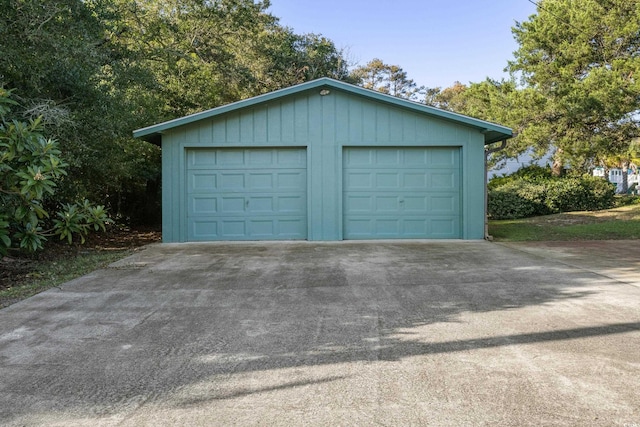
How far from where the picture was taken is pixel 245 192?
1063 centimetres

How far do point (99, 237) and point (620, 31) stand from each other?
17458 millimetres

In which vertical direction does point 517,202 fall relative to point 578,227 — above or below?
above

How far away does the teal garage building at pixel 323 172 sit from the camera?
34.4 ft

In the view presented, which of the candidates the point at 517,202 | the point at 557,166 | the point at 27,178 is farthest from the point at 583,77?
the point at 27,178

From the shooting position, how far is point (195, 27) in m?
16.8

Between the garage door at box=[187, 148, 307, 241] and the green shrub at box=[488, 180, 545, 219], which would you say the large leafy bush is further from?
the garage door at box=[187, 148, 307, 241]

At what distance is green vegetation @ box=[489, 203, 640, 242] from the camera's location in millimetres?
11078

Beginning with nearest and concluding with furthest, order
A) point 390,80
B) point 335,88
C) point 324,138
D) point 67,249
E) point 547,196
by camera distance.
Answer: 1. point 67,249
2. point 335,88
3. point 324,138
4. point 547,196
5. point 390,80

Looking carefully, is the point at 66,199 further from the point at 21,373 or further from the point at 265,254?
the point at 21,373

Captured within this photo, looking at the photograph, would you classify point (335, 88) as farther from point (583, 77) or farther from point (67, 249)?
point (583, 77)

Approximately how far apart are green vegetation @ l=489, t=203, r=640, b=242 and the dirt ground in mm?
8849

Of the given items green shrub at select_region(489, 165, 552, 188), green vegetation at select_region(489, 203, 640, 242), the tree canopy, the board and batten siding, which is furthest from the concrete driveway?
green shrub at select_region(489, 165, 552, 188)

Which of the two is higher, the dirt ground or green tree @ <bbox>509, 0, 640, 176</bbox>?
green tree @ <bbox>509, 0, 640, 176</bbox>

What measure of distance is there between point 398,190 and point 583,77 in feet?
36.7
